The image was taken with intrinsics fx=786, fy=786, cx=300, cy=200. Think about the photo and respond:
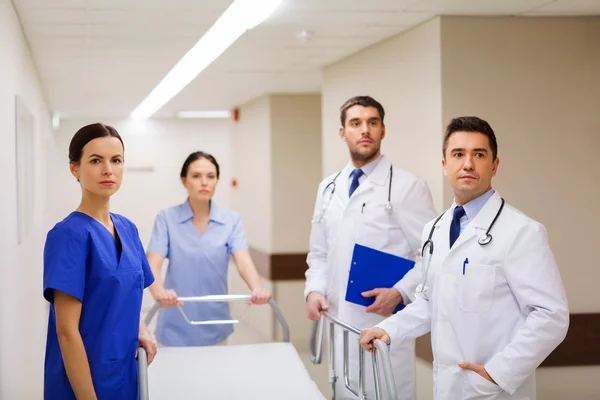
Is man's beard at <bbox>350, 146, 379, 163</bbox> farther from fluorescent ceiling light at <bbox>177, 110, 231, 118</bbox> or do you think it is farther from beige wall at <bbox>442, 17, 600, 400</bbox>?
fluorescent ceiling light at <bbox>177, 110, 231, 118</bbox>

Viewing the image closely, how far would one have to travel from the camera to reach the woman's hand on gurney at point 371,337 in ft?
8.71

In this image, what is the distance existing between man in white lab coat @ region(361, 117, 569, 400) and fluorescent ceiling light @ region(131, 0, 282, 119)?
1559mm

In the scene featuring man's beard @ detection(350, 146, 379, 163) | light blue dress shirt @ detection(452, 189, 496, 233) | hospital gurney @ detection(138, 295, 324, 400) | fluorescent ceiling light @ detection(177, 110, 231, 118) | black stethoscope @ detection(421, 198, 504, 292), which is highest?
fluorescent ceiling light @ detection(177, 110, 231, 118)

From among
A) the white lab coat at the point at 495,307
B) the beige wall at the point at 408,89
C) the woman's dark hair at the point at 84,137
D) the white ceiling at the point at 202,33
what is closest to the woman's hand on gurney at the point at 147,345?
the woman's dark hair at the point at 84,137

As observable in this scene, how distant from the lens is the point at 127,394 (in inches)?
96.6

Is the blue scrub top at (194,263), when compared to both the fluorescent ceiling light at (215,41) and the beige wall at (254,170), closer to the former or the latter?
the fluorescent ceiling light at (215,41)

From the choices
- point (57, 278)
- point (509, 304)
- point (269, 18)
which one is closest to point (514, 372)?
point (509, 304)

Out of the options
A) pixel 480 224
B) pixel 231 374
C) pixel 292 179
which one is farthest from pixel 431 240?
pixel 292 179

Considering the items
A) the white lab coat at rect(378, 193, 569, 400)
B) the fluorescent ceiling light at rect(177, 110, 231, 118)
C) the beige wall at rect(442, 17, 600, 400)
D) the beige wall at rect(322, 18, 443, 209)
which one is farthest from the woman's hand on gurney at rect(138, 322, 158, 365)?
the fluorescent ceiling light at rect(177, 110, 231, 118)

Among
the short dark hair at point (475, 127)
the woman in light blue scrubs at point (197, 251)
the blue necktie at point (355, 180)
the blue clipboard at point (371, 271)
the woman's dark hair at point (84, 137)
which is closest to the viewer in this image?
the woman's dark hair at point (84, 137)

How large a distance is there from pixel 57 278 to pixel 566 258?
3.02 meters

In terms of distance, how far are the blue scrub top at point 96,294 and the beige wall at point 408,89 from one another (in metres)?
2.27

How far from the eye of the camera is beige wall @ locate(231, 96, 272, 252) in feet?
25.4

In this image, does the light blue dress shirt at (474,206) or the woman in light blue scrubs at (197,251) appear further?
the woman in light blue scrubs at (197,251)
